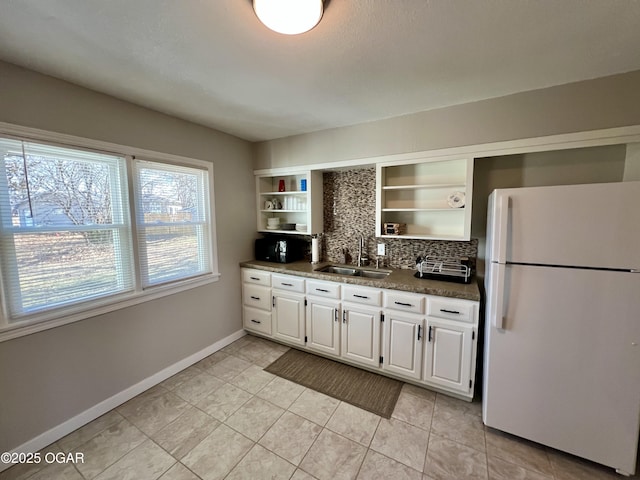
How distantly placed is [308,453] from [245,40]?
8.13 ft

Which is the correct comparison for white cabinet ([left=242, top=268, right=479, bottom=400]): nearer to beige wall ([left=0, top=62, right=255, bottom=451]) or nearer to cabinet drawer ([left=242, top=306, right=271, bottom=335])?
cabinet drawer ([left=242, top=306, right=271, bottom=335])

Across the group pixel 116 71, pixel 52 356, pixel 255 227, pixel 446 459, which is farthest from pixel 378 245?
pixel 52 356

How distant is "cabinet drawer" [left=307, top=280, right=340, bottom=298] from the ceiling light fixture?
1961 mm

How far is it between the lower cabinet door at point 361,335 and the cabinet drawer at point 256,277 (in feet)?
3.25

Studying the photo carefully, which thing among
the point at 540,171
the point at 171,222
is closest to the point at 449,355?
the point at 540,171

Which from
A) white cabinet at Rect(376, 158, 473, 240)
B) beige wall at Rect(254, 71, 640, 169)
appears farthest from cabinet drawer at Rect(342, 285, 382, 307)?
beige wall at Rect(254, 71, 640, 169)

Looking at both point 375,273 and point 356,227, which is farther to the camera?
point 356,227

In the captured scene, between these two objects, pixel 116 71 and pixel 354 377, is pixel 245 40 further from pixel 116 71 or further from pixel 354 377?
pixel 354 377

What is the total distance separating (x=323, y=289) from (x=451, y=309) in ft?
3.77

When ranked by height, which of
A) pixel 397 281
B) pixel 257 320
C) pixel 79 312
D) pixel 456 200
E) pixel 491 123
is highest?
pixel 491 123

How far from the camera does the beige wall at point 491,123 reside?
1.72 meters

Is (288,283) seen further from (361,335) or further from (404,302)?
(404,302)

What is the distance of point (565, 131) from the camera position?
1.85m

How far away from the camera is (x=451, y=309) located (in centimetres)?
200
